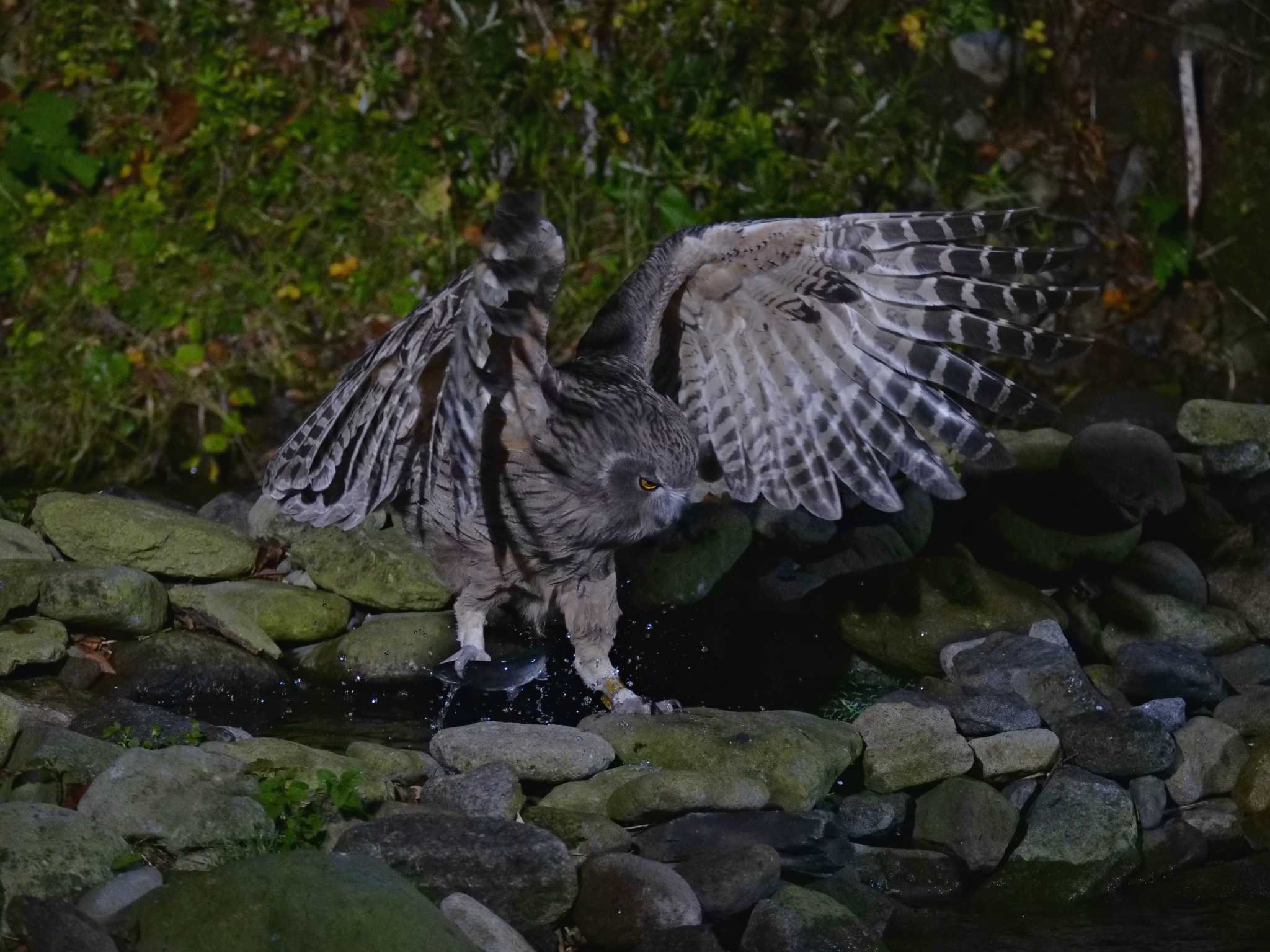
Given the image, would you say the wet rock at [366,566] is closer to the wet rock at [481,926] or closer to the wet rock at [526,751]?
the wet rock at [526,751]

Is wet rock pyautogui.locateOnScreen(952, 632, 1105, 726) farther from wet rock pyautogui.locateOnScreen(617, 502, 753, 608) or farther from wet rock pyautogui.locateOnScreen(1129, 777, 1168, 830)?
wet rock pyautogui.locateOnScreen(617, 502, 753, 608)

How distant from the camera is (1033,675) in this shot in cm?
499

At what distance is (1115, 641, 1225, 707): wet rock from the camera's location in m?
5.21

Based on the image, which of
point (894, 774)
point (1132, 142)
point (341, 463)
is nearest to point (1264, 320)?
point (1132, 142)

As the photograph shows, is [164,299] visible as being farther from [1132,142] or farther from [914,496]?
[1132,142]

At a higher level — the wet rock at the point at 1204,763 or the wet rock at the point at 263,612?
the wet rock at the point at 263,612

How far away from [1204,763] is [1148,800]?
1.00 feet

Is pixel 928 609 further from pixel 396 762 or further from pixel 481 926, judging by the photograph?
pixel 481 926

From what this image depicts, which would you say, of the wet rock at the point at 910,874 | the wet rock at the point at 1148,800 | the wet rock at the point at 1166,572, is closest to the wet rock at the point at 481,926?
the wet rock at the point at 910,874

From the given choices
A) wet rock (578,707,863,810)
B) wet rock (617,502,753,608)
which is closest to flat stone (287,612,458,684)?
wet rock (617,502,753,608)

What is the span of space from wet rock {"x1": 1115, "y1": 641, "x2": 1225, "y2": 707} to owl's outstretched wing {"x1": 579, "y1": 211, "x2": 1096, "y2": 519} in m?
0.93

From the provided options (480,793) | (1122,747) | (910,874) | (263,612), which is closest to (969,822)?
(910,874)

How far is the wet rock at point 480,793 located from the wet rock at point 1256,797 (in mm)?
2339

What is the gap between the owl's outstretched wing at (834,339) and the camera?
4863 mm
